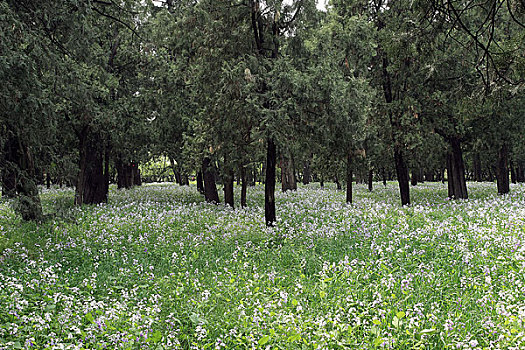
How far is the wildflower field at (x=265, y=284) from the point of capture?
4586 millimetres

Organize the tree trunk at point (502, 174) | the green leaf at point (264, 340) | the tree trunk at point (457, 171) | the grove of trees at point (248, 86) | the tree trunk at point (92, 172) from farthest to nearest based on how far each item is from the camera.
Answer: the tree trunk at point (502, 174)
the tree trunk at point (457, 171)
the tree trunk at point (92, 172)
the grove of trees at point (248, 86)
the green leaf at point (264, 340)

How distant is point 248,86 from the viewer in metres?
9.44

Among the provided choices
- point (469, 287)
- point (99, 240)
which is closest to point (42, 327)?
point (99, 240)

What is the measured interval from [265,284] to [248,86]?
16.7 ft

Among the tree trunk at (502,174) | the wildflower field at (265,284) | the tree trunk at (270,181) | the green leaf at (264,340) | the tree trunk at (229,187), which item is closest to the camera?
the green leaf at (264,340)

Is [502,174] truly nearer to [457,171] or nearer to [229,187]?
[457,171]

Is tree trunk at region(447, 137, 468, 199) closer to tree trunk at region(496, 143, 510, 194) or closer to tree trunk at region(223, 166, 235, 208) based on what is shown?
tree trunk at region(496, 143, 510, 194)

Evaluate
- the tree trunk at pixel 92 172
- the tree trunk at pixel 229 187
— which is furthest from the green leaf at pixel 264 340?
the tree trunk at pixel 92 172

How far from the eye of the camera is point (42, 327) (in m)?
4.49

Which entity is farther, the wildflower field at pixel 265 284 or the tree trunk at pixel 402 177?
the tree trunk at pixel 402 177

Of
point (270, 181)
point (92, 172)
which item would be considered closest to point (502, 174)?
point (270, 181)

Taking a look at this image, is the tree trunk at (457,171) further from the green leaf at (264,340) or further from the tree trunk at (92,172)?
the tree trunk at (92,172)

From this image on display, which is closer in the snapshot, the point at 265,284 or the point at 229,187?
the point at 265,284

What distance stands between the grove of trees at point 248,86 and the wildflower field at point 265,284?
5.89 feet
